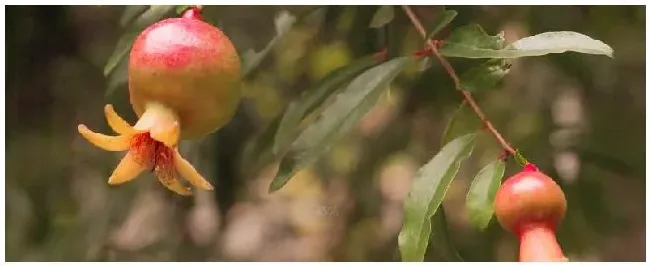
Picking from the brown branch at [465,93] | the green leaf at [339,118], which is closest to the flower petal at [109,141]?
the green leaf at [339,118]

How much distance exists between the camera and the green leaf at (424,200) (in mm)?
629

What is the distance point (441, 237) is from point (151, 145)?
0.30 m

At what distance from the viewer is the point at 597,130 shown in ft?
3.75

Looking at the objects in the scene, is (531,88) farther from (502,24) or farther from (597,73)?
(502,24)

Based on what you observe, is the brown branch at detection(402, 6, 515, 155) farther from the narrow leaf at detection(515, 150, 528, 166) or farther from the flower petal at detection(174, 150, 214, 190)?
the flower petal at detection(174, 150, 214, 190)

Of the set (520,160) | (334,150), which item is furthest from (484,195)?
(334,150)

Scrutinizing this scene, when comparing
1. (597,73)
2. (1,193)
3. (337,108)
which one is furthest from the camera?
(597,73)

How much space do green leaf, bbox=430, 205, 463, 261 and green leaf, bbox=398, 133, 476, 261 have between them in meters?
0.10

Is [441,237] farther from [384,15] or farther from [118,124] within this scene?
[118,124]

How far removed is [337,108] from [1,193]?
39 centimetres

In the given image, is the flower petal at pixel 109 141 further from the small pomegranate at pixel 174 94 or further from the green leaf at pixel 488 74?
the green leaf at pixel 488 74

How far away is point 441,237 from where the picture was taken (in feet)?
Answer: 2.53

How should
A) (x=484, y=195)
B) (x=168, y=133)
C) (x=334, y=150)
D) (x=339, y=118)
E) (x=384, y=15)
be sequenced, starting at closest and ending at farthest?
(x=168, y=133) → (x=484, y=195) → (x=339, y=118) → (x=384, y=15) → (x=334, y=150)
